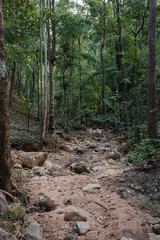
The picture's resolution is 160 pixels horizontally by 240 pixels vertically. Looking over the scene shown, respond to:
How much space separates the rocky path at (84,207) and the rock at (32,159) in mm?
243

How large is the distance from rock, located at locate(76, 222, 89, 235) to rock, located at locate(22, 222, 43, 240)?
0.58 meters

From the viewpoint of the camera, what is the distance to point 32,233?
2377 millimetres

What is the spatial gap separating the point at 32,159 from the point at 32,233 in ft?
11.2

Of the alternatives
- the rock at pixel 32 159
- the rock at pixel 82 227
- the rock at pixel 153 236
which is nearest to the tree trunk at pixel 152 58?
the rock at pixel 153 236

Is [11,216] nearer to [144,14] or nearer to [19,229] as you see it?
Answer: [19,229]

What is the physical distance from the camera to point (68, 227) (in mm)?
2801

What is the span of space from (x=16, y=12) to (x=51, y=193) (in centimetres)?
407

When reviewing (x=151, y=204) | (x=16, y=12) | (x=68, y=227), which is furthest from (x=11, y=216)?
(x=16, y=12)

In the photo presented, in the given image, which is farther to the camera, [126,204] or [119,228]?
[126,204]

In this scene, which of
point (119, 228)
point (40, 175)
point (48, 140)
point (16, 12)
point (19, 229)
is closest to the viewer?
point (19, 229)

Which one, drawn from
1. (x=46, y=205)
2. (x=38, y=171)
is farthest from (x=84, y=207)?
(x=38, y=171)

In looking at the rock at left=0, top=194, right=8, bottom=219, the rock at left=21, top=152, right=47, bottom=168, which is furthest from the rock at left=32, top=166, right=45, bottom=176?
the rock at left=0, top=194, right=8, bottom=219

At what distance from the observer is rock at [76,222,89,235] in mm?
2658

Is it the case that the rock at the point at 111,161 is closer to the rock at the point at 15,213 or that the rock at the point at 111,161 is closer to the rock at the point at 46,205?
the rock at the point at 46,205
